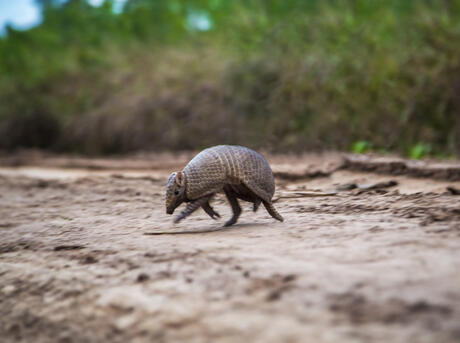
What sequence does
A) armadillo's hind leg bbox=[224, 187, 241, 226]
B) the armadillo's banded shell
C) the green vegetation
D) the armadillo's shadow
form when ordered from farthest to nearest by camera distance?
the green vegetation < armadillo's hind leg bbox=[224, 187, 241, 226] < the armadillo's shadow < the armadillo's banded shell

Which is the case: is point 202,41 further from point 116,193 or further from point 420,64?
point 116,193

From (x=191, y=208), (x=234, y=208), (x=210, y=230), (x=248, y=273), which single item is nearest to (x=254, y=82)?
(x=234, y=208)

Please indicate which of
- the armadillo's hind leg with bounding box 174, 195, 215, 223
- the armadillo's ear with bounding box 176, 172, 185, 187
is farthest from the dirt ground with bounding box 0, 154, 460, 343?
the armadillo's ear with bounding box 176, 172, 185, 187

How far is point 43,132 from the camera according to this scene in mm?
16312

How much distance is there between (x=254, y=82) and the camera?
11.6 m

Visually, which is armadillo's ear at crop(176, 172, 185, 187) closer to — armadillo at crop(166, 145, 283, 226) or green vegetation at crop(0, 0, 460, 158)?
armadillo at crop(166, 145, 283, 226)

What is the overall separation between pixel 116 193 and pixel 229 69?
6130mm

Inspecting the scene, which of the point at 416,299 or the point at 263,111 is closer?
the point at 416,299

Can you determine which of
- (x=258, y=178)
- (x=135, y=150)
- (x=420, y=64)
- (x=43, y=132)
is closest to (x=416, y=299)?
(x=258, y=178)

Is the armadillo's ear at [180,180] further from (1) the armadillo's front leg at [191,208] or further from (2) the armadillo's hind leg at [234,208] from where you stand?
(2) the armadillo's hind leg at [234,208]

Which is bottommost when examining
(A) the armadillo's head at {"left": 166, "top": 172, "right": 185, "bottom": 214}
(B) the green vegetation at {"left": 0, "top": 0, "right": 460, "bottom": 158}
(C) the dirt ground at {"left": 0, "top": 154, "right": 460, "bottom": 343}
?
(C) the dirt ground at {"left": 0, "top": 154, "right": 460, "bottom": 343}

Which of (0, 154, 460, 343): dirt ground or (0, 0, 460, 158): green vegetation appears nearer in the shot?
(0, 154, 460, 343): dirt ground

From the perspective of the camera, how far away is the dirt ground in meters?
2.19

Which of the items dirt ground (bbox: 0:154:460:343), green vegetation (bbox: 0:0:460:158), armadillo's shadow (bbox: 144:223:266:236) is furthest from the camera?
green vegetation (bbox: 0:0:460:158)
